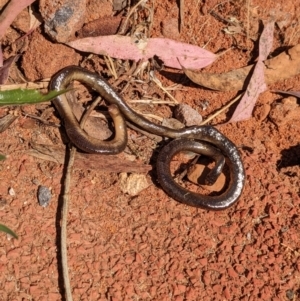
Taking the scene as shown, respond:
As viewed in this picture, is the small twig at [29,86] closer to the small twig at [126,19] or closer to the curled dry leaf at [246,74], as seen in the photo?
the small twig at [126,19]

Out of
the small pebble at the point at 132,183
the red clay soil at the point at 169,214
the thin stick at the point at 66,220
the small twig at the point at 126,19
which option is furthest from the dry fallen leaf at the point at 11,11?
the small pebble at the point at 132,183

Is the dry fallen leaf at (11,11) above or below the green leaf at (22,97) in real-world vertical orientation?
above

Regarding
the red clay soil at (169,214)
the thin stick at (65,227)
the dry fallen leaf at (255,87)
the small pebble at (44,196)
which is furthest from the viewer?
the dry fallen leaf at (255,87)

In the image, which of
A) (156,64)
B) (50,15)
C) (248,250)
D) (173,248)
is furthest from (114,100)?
(248,250)

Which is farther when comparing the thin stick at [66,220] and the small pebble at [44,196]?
the small pebble at [44,196]

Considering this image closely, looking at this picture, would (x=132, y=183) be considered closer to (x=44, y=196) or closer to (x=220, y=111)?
(x=44, y=196)

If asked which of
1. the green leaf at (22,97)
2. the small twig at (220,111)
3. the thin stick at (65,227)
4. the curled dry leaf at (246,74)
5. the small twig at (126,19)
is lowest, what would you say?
the thin stick at (65,227)

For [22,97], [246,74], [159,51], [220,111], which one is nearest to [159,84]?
[159,51]
